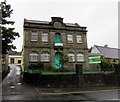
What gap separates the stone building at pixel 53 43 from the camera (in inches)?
925

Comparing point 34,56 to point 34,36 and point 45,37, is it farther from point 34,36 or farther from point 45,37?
point 45,37

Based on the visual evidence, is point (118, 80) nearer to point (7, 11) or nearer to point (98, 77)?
point (98, 77)

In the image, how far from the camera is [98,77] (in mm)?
16938

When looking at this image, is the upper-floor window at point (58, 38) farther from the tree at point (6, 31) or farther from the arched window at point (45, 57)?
the tree at point (6, 31)

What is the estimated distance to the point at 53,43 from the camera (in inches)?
982

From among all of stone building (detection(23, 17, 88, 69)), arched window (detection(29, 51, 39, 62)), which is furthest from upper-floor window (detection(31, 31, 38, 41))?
arched window (detection(29, 51, 39, 62))

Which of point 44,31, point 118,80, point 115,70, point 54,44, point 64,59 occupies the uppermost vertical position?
point 44,31

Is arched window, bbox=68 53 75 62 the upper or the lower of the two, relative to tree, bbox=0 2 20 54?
lower

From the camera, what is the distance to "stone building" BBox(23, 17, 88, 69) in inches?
925

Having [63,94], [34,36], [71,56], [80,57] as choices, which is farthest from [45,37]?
[63,94]

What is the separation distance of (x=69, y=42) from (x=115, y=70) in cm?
1131

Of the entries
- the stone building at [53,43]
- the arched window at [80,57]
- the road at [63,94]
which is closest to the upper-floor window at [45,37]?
the stone building at [53,43]

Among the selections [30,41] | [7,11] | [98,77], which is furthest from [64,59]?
[7,11]

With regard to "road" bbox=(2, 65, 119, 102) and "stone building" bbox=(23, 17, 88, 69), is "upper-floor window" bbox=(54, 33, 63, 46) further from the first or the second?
"road" bbox=(2, 65, 119, 102)
